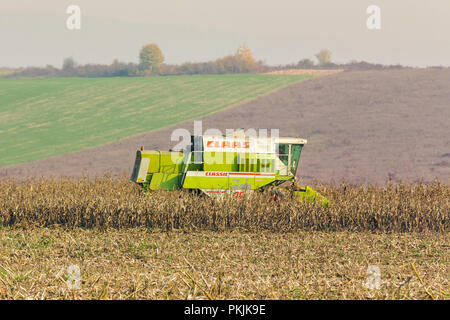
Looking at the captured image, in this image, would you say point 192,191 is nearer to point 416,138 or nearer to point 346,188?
point 346,188

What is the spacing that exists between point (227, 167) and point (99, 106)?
43211 mm

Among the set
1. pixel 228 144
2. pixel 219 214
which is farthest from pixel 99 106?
pixel 219 214

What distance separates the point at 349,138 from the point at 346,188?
1105 inches

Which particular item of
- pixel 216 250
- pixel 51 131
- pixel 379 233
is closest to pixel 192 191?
pixel 216 250

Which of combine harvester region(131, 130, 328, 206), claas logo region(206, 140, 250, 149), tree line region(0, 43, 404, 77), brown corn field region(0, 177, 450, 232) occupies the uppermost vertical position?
tree line region(0, 43, 404, 77)

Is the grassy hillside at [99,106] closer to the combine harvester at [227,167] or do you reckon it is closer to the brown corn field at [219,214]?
the brown corn field at [219,214]

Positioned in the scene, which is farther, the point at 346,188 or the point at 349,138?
the point at 349,138

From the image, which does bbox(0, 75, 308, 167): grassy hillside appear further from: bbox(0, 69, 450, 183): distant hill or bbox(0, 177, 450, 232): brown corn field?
bbox(0, 177, 450, 232): brown corn field

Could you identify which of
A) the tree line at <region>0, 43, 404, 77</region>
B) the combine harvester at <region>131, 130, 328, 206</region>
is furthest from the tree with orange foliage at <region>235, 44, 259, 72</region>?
the combine harvester at <region>131, 130, 328, 206</region>

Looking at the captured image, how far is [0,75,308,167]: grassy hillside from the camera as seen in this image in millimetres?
48219

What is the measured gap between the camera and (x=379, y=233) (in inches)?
600

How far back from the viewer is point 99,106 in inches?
2254

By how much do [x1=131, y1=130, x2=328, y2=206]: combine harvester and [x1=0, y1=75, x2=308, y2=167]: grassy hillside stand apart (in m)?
29.7

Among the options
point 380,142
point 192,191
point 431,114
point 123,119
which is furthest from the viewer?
point 123,119
